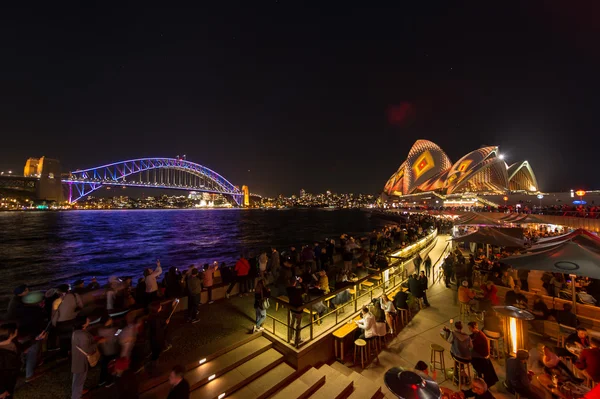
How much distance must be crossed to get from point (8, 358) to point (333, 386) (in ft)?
14.7

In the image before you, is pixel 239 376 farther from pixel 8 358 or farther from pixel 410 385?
pixel 8 358

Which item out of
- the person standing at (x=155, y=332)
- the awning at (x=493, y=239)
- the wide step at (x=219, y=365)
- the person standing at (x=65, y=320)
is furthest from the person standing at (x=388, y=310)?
the person standing at (x=65, y=320)

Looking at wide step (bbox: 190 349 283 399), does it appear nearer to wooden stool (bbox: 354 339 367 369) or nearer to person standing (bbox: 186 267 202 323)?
wooden stool (bbox: 354 339 367 369)

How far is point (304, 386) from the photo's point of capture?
430 cm

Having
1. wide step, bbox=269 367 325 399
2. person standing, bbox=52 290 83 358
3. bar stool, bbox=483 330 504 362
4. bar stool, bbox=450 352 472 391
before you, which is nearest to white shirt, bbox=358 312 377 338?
wide step, bbox=269 367 325 399

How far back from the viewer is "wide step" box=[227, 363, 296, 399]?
4.01m

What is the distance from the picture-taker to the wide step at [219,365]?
3.81 m

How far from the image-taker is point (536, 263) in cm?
525

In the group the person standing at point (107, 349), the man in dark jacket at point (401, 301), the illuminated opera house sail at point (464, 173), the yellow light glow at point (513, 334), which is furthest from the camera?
the illuminated opera house sail at point (464, 173)

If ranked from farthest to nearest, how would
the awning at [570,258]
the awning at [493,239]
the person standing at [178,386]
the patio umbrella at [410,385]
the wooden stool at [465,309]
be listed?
the awning at [493,239]
the wooden stool at [465,309]
the awning at [570,258]
the person standing at [178,386]
the patio umbrella at [410,385]

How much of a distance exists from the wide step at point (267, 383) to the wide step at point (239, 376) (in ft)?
0.24

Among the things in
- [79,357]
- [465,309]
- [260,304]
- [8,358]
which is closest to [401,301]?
[465,309]

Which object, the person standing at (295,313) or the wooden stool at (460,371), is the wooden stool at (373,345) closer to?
the wooden stool at (460,371)

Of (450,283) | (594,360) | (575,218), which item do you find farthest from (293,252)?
(575,218)
